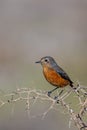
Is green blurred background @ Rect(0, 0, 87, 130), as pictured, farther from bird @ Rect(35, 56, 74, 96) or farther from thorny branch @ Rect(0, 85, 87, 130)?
thorny branch @ Rect(0, 85, 87, 130)

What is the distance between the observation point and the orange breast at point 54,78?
9.82 meters

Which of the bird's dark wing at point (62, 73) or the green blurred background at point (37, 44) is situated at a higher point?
the green blurred background at point (37, 44)

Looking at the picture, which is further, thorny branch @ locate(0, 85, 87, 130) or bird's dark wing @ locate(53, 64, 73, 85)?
bird's dark wing @ locate(53, 64, 73, 85)

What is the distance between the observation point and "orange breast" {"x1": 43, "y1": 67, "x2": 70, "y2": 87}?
982 cm

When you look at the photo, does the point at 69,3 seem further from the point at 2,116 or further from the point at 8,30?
the point at 2,116

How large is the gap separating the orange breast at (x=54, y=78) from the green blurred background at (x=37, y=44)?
12.8 feet

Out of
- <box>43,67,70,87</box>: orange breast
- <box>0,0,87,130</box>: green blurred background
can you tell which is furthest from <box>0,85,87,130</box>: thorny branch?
<box>0,0,87,130</box>: green blurred background

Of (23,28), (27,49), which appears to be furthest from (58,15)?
(27,49)

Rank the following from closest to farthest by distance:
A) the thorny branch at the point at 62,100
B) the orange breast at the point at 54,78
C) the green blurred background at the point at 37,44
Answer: the thorny branch at the point at 62,100
the orange breast at the point at 54,78
the green blurred background at the point at 37,44

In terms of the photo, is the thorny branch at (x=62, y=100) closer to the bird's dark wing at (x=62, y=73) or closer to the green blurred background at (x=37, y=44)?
the bird's dark wing at (x=62, y=73)

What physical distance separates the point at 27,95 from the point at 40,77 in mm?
10532

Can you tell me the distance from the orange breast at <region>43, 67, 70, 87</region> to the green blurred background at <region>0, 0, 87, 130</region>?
3.90 metres

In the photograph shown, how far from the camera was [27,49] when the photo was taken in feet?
75.2

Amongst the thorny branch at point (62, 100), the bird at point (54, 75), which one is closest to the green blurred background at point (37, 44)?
the bird at point (54, 75)
